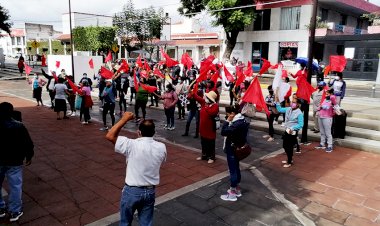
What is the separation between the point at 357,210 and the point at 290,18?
26.0 meters

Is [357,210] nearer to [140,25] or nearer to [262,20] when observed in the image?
[262,20]

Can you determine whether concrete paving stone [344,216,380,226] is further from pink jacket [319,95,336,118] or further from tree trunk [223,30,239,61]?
tree trunk [223,30,239,61]

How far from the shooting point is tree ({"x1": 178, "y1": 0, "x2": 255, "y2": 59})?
26438mm

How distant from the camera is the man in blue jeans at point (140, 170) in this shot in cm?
337

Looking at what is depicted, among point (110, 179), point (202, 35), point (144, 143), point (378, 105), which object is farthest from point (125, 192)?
point (202, 35)

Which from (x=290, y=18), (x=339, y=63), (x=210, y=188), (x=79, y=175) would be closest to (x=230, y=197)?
(x=210, y=188)

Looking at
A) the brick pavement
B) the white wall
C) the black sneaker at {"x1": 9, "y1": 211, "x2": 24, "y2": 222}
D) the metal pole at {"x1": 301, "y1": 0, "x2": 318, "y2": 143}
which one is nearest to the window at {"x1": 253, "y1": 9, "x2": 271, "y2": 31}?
the white wall

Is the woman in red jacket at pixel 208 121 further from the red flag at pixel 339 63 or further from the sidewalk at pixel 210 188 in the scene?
the red flag at pixel 339 63

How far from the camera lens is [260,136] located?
10305 mm

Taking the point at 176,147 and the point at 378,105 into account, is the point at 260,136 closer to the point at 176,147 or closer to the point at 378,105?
the point at 176,147

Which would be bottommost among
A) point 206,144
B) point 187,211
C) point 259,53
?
point 187,211

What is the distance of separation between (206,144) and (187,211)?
2539mm

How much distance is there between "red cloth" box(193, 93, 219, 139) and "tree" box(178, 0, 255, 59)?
19948 millimetres

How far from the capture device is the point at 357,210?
5.34m
